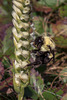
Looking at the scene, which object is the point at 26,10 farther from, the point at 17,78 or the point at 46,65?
the point at 46,65

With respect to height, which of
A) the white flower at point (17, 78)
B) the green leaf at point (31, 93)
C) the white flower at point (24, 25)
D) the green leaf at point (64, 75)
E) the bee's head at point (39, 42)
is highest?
the white flower at point (24, 25)

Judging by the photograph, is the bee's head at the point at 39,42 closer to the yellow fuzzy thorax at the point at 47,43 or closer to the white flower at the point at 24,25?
the yellow fuzzy thorax at the point at 47,43

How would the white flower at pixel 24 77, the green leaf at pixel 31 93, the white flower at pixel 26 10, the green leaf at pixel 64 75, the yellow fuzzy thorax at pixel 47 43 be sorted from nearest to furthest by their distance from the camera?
1. the white flower at pixel 26 10
2. the white flower at pixel 24 77
3. the yellow fuzzy thorax at pixel 47 43
4. the green leaf at pixel 31 93
5. the green leaf at pixel 64 75

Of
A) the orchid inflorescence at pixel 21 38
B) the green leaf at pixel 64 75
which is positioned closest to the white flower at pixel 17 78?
the orchid inflorescence at pixel 21 38

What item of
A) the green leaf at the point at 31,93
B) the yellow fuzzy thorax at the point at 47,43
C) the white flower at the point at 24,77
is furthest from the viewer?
the green leaf at the point at 31,93

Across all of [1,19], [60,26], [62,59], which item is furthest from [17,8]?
[1,19]

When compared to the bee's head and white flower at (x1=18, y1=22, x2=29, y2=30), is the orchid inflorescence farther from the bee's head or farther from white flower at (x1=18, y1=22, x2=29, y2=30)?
the bee's head

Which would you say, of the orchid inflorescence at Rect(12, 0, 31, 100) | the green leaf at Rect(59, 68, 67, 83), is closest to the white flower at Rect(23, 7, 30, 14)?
the orchid inflorescence at Rect(12, 0, 31, 100)

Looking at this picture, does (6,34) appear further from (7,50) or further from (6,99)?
(6,99)

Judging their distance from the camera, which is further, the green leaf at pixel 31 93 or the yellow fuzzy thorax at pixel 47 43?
the green leaf at pixel 31 93
